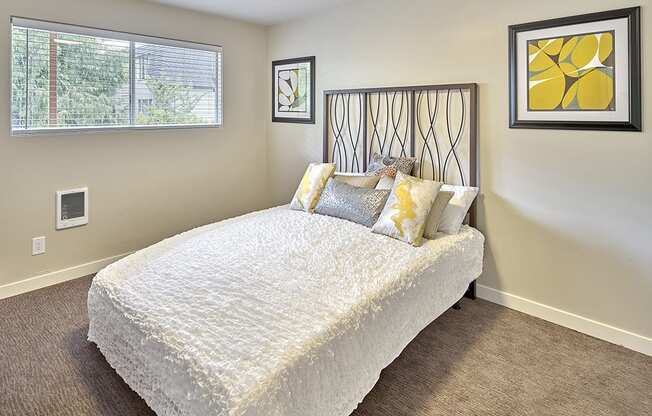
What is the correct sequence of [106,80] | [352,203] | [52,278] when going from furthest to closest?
[106,80], [52,278], [352,203]

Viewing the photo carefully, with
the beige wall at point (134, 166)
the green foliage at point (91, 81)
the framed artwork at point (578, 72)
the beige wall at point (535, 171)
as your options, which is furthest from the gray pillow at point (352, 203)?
the green foliage at point (91, 81)

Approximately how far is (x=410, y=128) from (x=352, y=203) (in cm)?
81

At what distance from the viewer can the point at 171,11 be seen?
3.63m

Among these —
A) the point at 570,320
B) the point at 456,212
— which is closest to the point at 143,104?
the point at 456,212

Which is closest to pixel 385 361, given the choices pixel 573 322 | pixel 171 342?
pixel 171 342

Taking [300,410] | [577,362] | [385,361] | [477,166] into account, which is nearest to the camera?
[300,410]

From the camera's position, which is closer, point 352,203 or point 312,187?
point 352,203

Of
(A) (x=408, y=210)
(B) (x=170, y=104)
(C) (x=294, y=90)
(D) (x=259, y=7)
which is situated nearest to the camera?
(A) (x=408, y=210)

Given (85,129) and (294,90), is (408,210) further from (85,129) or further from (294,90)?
(85,129)

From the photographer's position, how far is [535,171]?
8.84 feet

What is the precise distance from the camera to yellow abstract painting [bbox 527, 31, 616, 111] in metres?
2.34

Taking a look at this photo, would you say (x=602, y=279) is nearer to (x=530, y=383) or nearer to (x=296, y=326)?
(x=530, y=383)

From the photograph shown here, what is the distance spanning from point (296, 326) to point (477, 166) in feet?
6.37

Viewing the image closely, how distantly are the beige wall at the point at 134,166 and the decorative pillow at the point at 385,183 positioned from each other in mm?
1821
